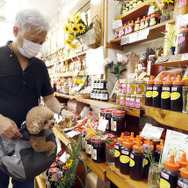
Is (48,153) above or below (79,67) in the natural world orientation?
below

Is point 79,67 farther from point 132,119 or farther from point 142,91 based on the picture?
point 142,91

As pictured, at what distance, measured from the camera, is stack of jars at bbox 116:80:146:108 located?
4.35 ft

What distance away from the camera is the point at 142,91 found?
1.34 meters

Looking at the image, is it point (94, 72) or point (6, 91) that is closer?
point (6, 91)

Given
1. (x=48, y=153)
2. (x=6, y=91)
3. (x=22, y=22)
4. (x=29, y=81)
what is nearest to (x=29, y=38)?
(x=22, y=22)

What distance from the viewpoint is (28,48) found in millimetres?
1302

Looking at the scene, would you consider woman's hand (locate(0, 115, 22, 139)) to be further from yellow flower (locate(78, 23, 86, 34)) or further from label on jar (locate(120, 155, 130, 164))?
yellow flower (locate(78, 23, 86, 34))

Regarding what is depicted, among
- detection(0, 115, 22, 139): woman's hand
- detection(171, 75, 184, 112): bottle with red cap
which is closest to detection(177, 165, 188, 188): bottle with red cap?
detection(171, 75, 184, 112): bottle with red cap

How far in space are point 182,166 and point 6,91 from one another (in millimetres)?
1262

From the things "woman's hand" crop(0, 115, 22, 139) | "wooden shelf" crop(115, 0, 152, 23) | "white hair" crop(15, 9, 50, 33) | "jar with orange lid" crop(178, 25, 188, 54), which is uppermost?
"wooden shelf" crop(115, 0, 152, 23)

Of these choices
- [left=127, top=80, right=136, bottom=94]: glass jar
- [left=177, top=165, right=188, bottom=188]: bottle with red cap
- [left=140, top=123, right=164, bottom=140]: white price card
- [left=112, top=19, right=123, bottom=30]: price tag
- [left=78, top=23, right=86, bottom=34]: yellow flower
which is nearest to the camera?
[left=177, top=165, right=188, bottom=188]: bottle with red cap

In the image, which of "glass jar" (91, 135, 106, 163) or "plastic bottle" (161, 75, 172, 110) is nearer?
"plastic bottle" (161, 75, 172, 110)

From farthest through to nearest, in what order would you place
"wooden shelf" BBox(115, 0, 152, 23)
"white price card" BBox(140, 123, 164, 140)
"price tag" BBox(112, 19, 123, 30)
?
"price tag" BBox(112, 19, 123, 30) < "wooden shelf" BBox(115, 0, 152, 23) < "white price card" BBox(140, 123, 164, 140)

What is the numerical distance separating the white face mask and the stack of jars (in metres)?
0.82
